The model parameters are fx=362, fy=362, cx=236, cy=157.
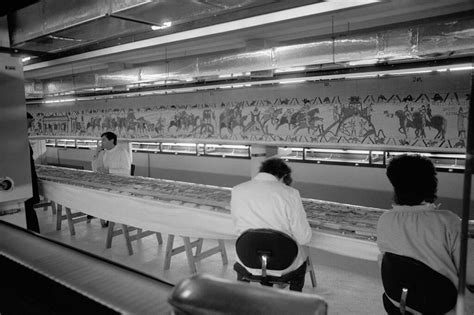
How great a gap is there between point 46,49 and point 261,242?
2178 millimetres

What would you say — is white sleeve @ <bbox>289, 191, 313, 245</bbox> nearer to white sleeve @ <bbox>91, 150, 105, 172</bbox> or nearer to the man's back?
the man's back

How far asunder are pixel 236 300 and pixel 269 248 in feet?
6.04

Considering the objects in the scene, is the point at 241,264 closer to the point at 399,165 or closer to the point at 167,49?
the point at 399,165

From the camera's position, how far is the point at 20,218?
9.78 feet

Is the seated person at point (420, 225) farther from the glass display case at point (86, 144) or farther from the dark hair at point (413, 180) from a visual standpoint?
the glass display case at point (86, 144)

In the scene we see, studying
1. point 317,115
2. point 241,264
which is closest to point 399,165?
point 241,264

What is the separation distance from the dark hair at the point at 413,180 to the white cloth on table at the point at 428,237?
2.1 inches

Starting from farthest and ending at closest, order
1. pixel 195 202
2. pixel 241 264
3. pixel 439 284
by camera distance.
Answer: pixel 195 202
pixel 241 264
pixel 439 284

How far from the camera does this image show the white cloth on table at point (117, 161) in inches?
239

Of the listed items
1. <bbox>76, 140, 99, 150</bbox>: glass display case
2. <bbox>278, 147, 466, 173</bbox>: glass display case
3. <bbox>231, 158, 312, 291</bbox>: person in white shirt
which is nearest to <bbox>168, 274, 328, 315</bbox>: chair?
<bbox>231, 158, 312, 291</bbox>: person in white shirt

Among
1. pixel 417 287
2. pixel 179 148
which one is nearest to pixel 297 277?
pixel 417 287

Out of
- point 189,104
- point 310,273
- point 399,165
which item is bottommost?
point 310,273

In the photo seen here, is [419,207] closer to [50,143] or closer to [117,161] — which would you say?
[117,161]

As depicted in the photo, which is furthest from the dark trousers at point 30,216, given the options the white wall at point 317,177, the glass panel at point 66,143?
the glass panel at point 66,143
